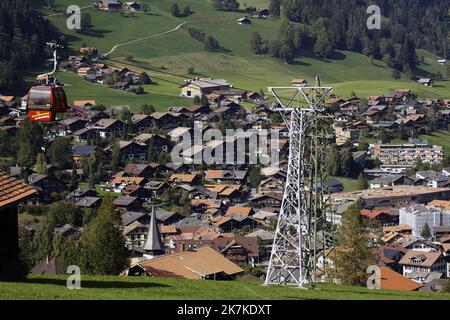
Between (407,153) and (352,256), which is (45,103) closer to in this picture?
(352,256)

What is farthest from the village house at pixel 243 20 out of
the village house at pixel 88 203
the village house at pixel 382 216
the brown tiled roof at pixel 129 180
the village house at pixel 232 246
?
the village house at pixel 232 246

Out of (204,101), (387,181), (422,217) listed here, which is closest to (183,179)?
(387,181)

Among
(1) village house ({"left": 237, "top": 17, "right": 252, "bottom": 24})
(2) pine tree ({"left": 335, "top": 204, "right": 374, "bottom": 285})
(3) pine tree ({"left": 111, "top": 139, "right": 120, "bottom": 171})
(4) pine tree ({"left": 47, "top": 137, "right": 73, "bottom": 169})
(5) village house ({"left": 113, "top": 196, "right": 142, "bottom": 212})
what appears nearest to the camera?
(2) pine tree ({"left": 335, "top": 204, "right": 374, "bottom": 285})

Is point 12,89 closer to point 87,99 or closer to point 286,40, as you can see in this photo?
point 87,99

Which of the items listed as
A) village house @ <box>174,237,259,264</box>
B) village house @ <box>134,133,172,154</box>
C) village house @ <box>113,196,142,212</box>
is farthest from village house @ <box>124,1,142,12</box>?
village house @ <box>174,237,259,264</box>

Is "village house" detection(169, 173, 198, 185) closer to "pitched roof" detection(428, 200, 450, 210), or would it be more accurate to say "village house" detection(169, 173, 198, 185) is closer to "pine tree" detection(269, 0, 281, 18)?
"pitched roof" detection(428, 200, 450, 210)

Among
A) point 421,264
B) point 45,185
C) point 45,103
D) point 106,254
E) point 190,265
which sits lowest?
point 45,185
